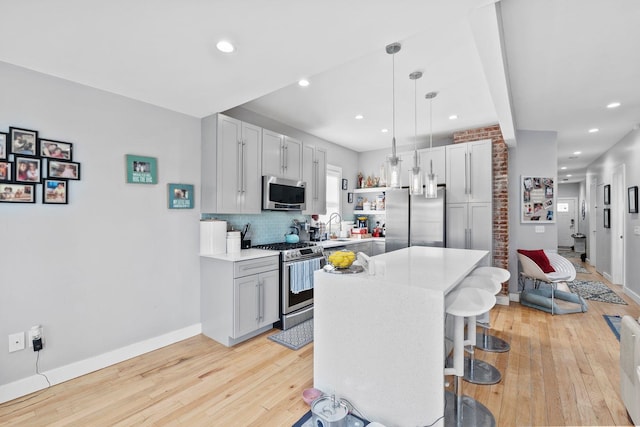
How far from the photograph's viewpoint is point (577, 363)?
8.65 feet

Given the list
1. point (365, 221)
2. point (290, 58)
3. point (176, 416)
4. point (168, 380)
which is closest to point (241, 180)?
point (290, 58)

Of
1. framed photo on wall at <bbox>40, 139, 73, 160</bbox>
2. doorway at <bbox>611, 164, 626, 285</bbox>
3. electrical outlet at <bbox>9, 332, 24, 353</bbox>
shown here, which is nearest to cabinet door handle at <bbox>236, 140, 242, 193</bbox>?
framed photo on wall at <bbox>40, 139, 73, 160</bbox>

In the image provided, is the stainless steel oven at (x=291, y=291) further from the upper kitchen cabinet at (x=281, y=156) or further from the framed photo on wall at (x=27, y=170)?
the framed photo on wall at (x=27, y=170)

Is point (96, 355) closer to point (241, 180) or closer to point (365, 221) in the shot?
point (241, 180)

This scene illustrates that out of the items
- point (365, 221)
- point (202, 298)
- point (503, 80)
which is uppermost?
point (503, 80)

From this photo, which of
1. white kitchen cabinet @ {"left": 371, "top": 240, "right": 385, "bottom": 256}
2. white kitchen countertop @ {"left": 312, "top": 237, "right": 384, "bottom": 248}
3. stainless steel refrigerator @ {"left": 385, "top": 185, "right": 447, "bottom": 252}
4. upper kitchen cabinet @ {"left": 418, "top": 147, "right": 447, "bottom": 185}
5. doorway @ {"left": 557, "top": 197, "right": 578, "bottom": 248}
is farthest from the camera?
doorway @ {"left": 557, "top": 197, "right": 578, "bottom": 248}

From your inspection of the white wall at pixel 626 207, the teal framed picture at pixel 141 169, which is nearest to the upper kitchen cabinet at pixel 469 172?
the white wall at pixel 626 207

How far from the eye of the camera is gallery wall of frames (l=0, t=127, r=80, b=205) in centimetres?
219

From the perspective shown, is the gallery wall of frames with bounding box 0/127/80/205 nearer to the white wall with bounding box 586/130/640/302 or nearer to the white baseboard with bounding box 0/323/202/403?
the white baseboard with bounding box 0/323/202/403

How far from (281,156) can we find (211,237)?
54.0 inches

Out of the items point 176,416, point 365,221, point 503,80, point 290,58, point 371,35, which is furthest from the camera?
point 365,221

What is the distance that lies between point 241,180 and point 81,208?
1475 millimetres

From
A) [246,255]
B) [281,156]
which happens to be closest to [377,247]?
[281,156]

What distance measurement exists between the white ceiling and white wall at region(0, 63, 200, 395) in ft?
0.69
